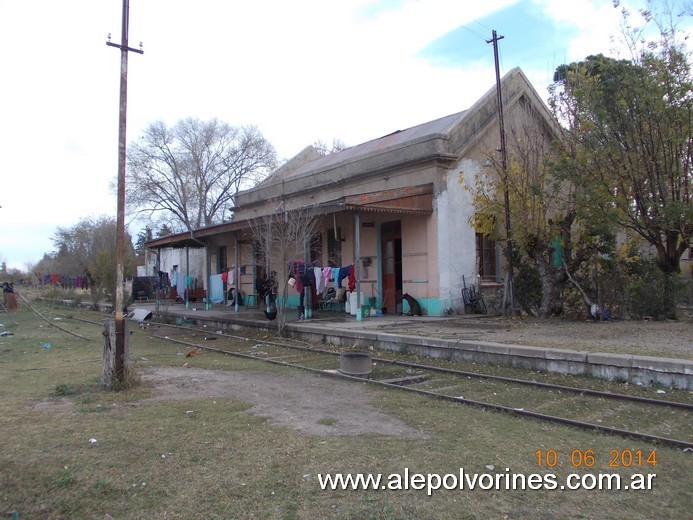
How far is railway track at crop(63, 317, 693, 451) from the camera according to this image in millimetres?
5945

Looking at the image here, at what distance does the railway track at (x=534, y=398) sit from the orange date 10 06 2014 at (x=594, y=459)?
54 centimetres

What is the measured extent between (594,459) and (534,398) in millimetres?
2639

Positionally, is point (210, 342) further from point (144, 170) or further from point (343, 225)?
point (144, 170)

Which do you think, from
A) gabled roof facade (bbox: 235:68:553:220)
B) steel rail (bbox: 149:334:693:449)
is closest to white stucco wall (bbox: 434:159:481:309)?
gabled roof facade (bbox: 235:68:553:220)

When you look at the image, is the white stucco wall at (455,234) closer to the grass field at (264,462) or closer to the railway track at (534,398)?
the railway track at (534,398)

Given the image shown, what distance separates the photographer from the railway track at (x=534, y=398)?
234 inches

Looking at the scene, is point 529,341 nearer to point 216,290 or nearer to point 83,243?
point 216,290

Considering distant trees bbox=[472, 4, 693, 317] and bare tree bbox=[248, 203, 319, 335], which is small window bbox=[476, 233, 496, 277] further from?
bare tree bbox=[248, 203, 319, 335]

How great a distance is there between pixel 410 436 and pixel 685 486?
2451 millimetres

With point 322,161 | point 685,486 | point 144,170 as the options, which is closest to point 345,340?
point 685,486

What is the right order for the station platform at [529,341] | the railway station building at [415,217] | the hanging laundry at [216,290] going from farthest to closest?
the hanging laundry at [216,290], the railway station building at [415,217], the station platform at [529,341]

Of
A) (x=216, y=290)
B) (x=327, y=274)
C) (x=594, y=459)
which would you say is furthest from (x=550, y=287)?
(x=216, y=290)

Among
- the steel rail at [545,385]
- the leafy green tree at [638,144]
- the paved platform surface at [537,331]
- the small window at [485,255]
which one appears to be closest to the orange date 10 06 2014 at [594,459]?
the steel rail at [545,385]

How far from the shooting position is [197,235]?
22.2 m
